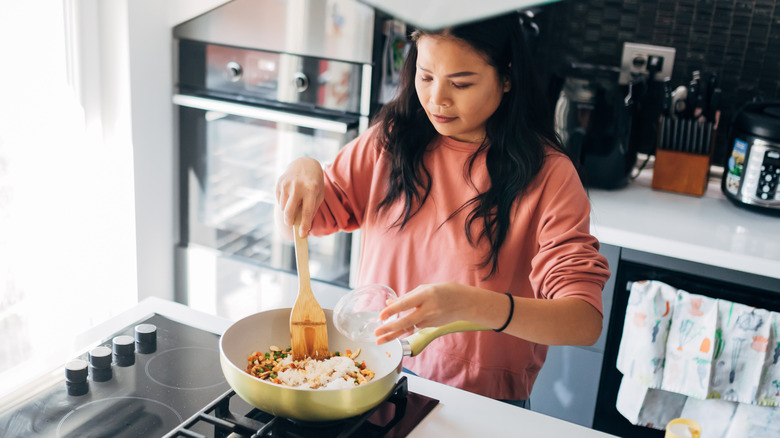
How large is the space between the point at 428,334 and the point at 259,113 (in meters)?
1.35

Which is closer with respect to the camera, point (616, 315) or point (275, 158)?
point (616, 315)

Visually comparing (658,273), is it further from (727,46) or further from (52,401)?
(52,401)

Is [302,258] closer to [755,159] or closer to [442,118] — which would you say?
[442,118]

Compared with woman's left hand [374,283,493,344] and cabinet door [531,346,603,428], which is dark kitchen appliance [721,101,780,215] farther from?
woman's left hand [374,283,493,344]

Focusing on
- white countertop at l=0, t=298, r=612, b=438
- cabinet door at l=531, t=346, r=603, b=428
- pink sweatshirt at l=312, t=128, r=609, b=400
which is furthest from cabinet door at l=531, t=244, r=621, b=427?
white countertop at l=0, t=298, r=612, b=438

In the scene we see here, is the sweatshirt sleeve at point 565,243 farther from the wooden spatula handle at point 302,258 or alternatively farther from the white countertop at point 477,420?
the wooden spatula handle at point 302,258

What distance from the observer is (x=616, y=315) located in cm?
193

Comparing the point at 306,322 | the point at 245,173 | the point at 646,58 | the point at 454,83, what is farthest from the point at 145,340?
the point at 646,58

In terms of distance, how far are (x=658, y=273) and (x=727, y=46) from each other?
2.54ft

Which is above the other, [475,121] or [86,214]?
[475,121]

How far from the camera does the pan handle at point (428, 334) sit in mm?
1005

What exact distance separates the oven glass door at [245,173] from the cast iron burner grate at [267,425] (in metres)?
1.21

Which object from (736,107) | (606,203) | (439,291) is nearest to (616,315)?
(606,203)

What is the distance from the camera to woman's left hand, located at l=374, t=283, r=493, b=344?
3.13 ft
